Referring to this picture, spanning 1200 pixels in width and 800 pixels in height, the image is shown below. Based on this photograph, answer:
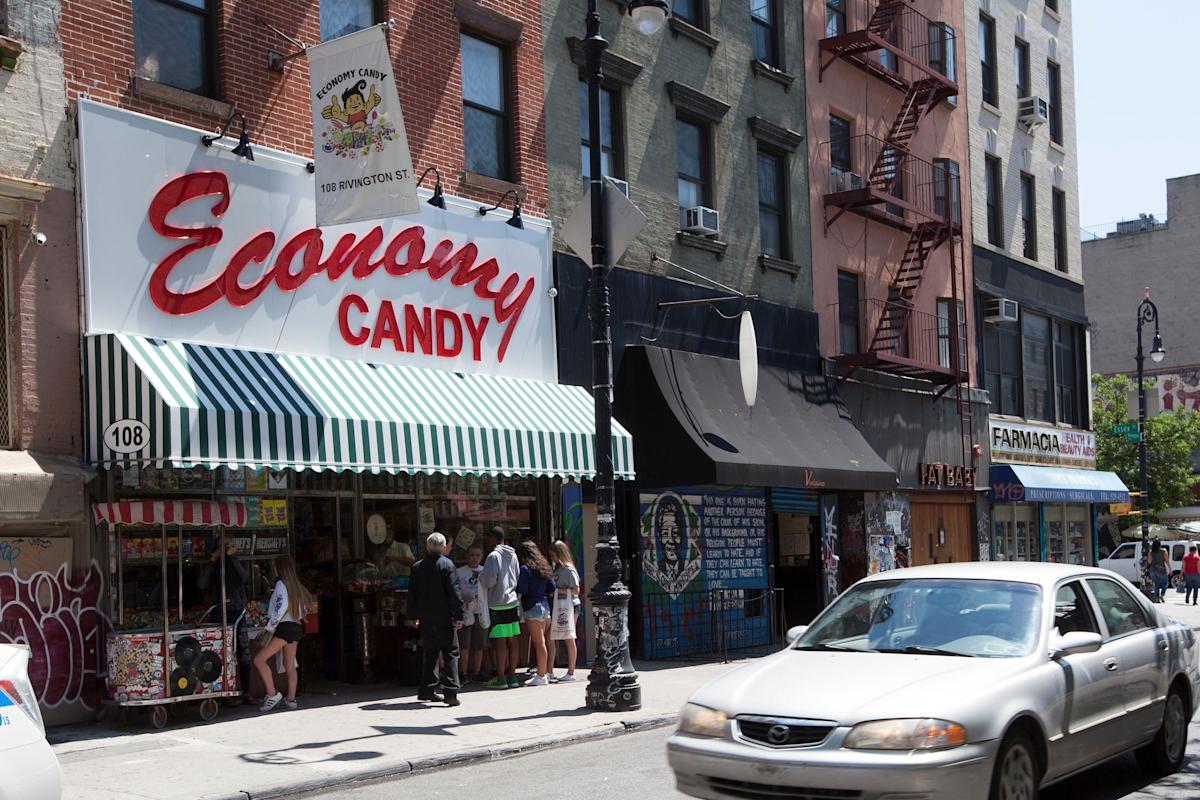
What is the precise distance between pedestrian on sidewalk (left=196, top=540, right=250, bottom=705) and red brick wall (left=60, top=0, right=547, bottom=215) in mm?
4473

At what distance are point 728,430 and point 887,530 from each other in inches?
277

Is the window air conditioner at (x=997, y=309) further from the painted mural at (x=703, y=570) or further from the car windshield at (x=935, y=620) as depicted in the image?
the car windshield at (x=935, y=620)

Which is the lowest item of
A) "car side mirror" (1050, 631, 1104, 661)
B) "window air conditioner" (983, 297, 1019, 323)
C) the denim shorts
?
the denim shorts

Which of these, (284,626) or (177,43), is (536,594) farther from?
(177,43)

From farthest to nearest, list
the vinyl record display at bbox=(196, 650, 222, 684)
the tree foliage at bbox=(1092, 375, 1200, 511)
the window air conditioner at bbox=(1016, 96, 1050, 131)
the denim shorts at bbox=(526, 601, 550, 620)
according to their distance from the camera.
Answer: the tree foliage at bbox=(1092, 375, 1200, 511) < the window air conditioner at bbox=(1016, 96, 1050, 131) < the denim shorts at bbox=(526, 601, 550, 620) < the vinyl record display at bbox=(196, 650, 222, 684)

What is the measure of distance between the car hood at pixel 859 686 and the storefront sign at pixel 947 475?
60.9ft

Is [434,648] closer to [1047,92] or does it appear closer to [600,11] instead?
[600,11]

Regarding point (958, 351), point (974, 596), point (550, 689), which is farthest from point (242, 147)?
point (958, 351)

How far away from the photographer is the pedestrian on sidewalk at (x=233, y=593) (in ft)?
43.3

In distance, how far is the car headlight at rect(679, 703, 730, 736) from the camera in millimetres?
7219

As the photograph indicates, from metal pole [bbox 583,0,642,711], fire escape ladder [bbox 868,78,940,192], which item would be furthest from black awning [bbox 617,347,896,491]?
fire escape ladder [bbox 868,78,940,192]

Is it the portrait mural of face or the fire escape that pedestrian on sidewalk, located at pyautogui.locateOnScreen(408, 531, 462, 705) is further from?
the fire escape

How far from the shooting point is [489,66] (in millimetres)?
17672

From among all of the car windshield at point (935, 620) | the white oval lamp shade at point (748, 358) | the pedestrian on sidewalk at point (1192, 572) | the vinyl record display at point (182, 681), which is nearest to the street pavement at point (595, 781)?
the car windshield at point (935, 620)
